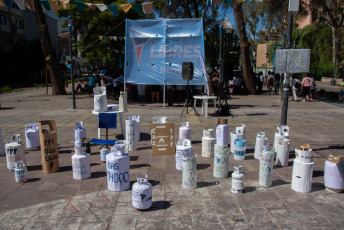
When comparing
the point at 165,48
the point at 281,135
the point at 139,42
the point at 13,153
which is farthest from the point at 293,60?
the point at 139,42

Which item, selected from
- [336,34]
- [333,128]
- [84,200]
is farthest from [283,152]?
[336,34]

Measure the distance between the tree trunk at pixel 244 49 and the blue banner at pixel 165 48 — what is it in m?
7.04

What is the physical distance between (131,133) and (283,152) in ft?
11.4

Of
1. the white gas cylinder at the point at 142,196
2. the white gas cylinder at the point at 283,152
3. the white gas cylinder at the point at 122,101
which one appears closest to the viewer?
the white gas cylinder at the point at 142,196

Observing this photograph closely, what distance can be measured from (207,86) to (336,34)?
24.2m

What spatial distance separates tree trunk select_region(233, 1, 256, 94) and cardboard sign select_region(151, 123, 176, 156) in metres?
14.9

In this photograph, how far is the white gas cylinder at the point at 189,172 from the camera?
15.1ft

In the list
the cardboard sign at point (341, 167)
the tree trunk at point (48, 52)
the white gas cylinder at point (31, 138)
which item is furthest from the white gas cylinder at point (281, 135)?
the tree trunk at point (48, 52)

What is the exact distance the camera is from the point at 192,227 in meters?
3.59

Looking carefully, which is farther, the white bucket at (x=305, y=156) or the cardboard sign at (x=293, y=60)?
the cardboard sign at (x=293, y=60)

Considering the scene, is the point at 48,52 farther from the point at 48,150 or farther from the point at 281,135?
the point at 281,135

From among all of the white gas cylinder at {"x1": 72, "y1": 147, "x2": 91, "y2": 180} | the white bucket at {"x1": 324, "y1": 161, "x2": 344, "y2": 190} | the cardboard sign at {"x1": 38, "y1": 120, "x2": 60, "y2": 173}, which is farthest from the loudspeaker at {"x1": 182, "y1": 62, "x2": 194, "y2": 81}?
the white bucket at {"x1": 324, "y1": 161, "x2": 344, "y2": 190}

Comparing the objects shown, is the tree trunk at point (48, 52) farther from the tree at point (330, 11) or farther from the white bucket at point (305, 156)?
the tree at point (330, 11)

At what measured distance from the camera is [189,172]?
465 centimetres
